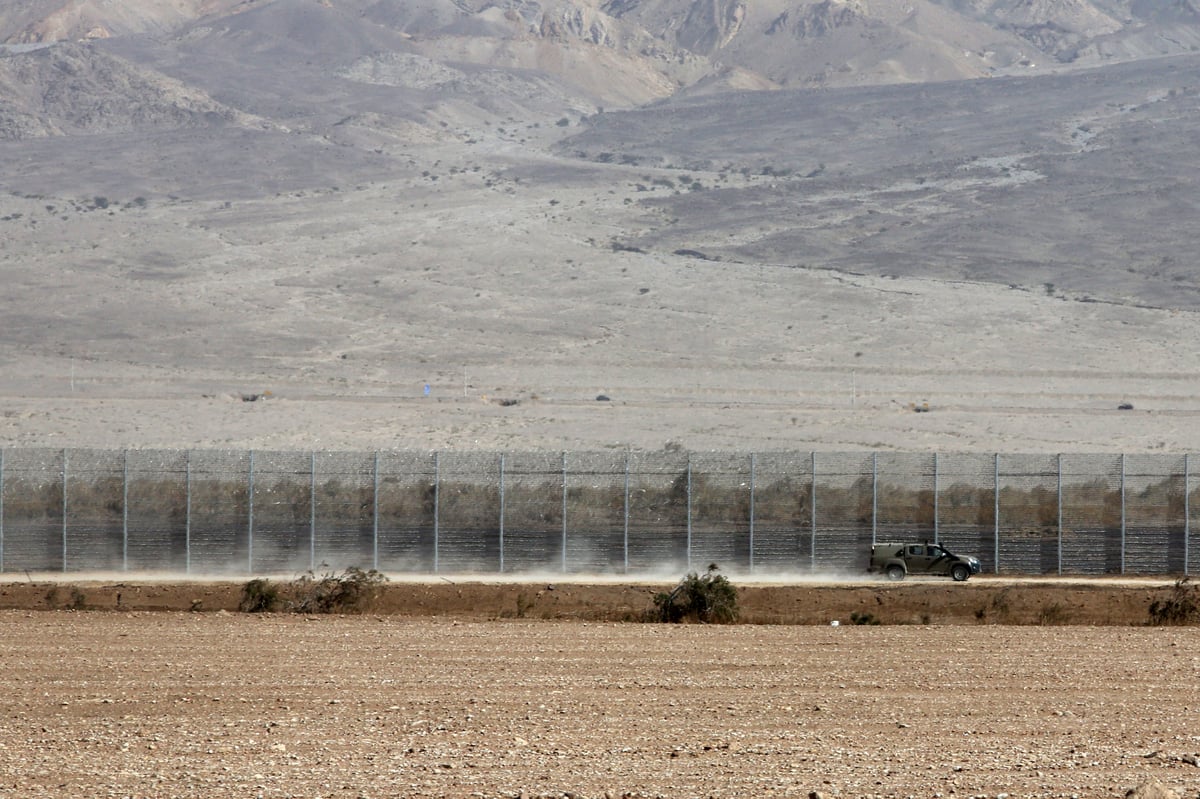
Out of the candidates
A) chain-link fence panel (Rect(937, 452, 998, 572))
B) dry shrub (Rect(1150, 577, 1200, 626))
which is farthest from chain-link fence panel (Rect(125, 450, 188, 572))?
dry shrub (Rect(1150, 577, 1200, 626))

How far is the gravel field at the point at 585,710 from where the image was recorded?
10.6m

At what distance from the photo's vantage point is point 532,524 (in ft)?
91.0

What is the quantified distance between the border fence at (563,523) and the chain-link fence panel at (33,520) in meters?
0.04

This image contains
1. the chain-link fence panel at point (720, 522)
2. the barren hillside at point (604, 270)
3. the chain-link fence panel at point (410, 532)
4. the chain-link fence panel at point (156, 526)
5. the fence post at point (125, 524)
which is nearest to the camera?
the fence post at point (125, 524)

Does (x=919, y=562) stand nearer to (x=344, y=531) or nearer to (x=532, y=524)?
(x=532, y=524)

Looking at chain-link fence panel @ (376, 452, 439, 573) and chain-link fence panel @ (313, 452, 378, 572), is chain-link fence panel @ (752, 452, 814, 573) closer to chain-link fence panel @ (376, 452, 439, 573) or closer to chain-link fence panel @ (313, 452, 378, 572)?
chain-link fence panel @ (376, 452, 439, 573)

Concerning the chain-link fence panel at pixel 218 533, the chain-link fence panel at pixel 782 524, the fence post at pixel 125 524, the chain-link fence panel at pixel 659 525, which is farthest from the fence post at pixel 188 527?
the chain-link fence panel at pixel 782 524

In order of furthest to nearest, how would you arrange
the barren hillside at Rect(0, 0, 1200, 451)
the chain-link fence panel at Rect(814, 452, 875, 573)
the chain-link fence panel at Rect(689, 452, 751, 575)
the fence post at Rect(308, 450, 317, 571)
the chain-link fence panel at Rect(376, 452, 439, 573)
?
the barren hillside at Rect(0, 0, 1200, 451) < the chain-link fence panel at Rect(814, 452, 875, 573) < the chain-link fence panel at Rect(689, 452, 751, 575) < the chain-link fence panel at Rect(376, 452, 439, 573) < the fence post at Rect(308, 450, 317, 571)

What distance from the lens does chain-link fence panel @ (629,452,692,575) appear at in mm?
27484

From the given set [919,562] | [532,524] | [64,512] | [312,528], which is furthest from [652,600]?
[64,512]

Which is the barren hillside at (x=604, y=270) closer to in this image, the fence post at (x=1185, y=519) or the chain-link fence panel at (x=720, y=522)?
the chain-link fence panel at (x=720, y=522)

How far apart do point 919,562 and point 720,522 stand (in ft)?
12.1

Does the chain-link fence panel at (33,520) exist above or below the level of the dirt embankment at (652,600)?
above

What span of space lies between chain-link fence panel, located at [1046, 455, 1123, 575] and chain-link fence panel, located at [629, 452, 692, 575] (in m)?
6.81
